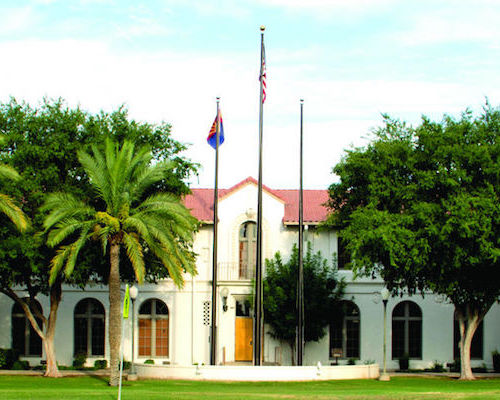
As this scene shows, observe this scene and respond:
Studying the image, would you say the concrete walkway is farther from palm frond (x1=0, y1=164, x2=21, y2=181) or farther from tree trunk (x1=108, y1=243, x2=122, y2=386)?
palm frond (x1=0, y1=164, x2=21, y2=181)

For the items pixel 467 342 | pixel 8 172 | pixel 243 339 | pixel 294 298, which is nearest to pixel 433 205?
pixel 467 342

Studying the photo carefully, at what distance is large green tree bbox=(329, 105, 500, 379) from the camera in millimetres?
31203

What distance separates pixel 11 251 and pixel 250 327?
1464cm

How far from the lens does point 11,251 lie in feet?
102

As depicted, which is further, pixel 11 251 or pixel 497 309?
pixel 497 309

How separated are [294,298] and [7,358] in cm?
1357

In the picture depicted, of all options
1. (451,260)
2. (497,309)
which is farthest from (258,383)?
(497,309)

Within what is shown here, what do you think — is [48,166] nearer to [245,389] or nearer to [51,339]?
[51,339]

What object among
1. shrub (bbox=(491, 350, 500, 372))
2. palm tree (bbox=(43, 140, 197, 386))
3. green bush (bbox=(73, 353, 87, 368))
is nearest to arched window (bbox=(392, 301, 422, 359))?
shrub (bbox=(491, 350, 500, 372))

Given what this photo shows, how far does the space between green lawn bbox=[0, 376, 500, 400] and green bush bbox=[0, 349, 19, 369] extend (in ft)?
19.6

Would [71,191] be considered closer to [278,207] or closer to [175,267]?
[175,267]

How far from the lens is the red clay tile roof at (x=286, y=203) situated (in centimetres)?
4181

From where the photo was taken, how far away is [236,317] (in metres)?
42.0

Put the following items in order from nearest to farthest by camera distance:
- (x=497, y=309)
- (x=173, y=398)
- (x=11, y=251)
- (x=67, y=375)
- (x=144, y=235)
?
(x=173, y=398) → (x=144, y=235) → (x=11, y=251) → (x=67, y=375) → (x=497, y=309)
